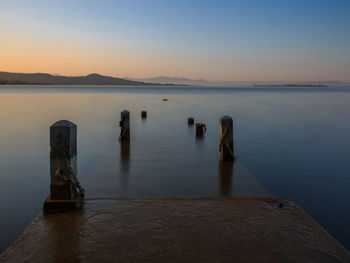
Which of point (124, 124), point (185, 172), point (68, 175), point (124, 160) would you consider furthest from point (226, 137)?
point (124, 124)

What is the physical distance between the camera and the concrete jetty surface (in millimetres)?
3781

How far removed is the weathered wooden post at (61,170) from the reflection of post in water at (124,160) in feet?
8.57

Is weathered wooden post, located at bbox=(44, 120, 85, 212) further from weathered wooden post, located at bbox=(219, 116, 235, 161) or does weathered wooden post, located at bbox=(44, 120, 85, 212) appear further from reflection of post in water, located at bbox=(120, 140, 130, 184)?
weathered wooden post, located at bbox=(219, 116, 235, 161)

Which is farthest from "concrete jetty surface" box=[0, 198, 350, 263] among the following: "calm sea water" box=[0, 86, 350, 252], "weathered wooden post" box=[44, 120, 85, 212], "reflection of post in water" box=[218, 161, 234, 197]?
"reflection of post in water" box=[218, 161, 234, 197]

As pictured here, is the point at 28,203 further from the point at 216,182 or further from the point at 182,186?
the point at 216,182

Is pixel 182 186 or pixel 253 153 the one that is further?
pixel 253 153

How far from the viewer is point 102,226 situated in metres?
4.57

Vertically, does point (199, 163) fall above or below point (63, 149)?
below

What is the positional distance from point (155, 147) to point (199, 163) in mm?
3333

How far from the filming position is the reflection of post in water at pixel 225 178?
708 centimetres

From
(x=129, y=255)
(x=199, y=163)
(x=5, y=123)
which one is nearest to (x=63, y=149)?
(x=129, y=255)

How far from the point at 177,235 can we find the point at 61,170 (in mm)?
2290

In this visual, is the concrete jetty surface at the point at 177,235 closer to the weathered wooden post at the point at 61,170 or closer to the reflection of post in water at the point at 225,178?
the weathered wooden post at the point at 61,170

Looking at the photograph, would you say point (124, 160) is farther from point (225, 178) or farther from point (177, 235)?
point (177, 235)
